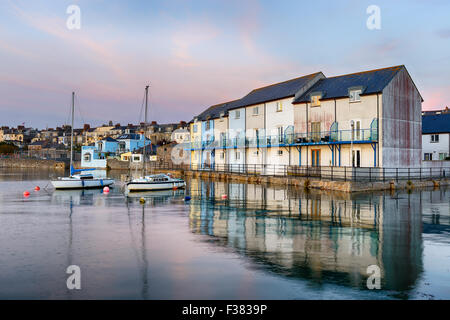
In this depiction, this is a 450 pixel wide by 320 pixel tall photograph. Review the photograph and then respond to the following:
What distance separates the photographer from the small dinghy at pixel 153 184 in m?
33.3

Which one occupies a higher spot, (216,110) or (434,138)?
(216,110)

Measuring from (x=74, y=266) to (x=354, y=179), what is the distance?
1038 inches

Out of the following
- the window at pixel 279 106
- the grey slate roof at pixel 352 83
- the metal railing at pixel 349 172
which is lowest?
the metal railing at pixel 349 172

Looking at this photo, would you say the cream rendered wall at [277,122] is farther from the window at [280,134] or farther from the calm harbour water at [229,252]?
the calm harbour water at [229,252]

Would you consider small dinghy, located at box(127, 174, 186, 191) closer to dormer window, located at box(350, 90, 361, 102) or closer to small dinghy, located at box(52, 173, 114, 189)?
small dinghy, located at box(52, 173, 114, 189)

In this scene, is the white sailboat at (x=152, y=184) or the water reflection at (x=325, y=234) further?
the white sailboat at (x=152, y=184)

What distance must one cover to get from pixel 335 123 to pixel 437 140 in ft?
76.3

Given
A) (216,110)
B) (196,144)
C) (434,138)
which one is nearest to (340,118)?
(434,138)

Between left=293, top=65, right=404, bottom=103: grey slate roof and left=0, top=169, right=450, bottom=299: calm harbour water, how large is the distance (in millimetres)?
16576

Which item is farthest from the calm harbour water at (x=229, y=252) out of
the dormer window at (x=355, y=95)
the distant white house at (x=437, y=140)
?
the distant white house at (x=437, y=140)

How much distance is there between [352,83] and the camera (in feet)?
127

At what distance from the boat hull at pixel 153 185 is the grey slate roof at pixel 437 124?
37.2 meters

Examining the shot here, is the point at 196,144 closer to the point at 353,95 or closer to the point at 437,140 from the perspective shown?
the point at 353,95
